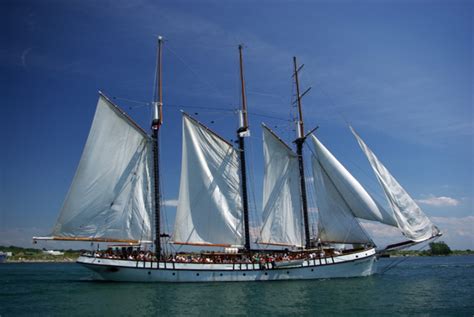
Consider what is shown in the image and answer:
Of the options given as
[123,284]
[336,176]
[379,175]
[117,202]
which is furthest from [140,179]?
[379,175]

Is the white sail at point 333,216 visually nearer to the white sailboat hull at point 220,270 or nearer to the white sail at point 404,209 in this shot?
the white sailboat hull at point 220,270

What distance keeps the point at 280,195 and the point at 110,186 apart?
18.7 metres

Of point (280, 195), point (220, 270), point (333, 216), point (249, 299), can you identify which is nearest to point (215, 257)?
point (220, 270)

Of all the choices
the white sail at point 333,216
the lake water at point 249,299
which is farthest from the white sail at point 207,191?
the white sail at point 333,216

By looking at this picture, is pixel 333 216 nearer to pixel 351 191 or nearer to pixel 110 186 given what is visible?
pixel 351 191

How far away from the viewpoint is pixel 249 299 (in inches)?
1131

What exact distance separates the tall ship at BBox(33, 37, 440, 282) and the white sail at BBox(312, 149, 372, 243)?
0.11 metres

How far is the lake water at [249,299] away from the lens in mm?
24641

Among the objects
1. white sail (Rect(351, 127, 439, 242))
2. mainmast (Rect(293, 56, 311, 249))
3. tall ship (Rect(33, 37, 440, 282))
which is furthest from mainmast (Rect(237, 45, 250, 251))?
white sail (Rect(351, 127, 439, 242))

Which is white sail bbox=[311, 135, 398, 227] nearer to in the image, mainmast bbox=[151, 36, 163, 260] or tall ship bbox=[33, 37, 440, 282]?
tall ship bbox=[33, 37, 440, 282]

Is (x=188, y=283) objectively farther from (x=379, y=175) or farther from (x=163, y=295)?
(x=379, y=175)

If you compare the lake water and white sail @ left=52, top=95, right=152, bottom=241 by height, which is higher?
white sail @ left=52, top=95, right=152, bottom=241

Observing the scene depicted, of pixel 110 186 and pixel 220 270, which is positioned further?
pixel 110 186

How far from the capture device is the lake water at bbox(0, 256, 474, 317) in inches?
970
